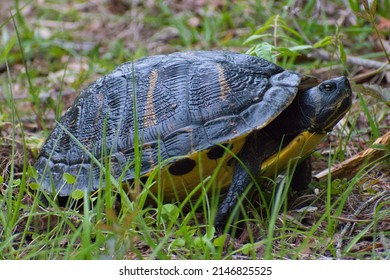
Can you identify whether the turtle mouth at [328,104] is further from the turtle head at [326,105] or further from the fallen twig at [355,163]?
the fallen twig at [355,163]

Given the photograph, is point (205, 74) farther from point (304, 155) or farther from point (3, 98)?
point (3, 98)

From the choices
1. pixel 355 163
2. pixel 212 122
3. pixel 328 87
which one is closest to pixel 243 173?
pixel 212 122

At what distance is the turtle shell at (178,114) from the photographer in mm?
2455

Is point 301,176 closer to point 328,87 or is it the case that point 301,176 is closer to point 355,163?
point 355,163

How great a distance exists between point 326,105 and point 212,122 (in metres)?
0.48

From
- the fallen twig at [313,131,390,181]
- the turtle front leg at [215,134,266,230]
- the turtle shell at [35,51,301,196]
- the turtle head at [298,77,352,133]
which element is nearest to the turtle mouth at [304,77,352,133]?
the turtle head at [298,77,352,133]

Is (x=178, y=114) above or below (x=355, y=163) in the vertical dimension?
above

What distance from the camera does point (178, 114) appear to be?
8.35 feet

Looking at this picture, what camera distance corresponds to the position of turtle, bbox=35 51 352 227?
2.45m

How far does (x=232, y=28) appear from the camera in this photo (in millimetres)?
5375

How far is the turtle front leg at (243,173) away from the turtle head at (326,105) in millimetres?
214

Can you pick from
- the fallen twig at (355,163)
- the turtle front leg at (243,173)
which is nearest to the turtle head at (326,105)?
the turtle front leg at (243,173)
